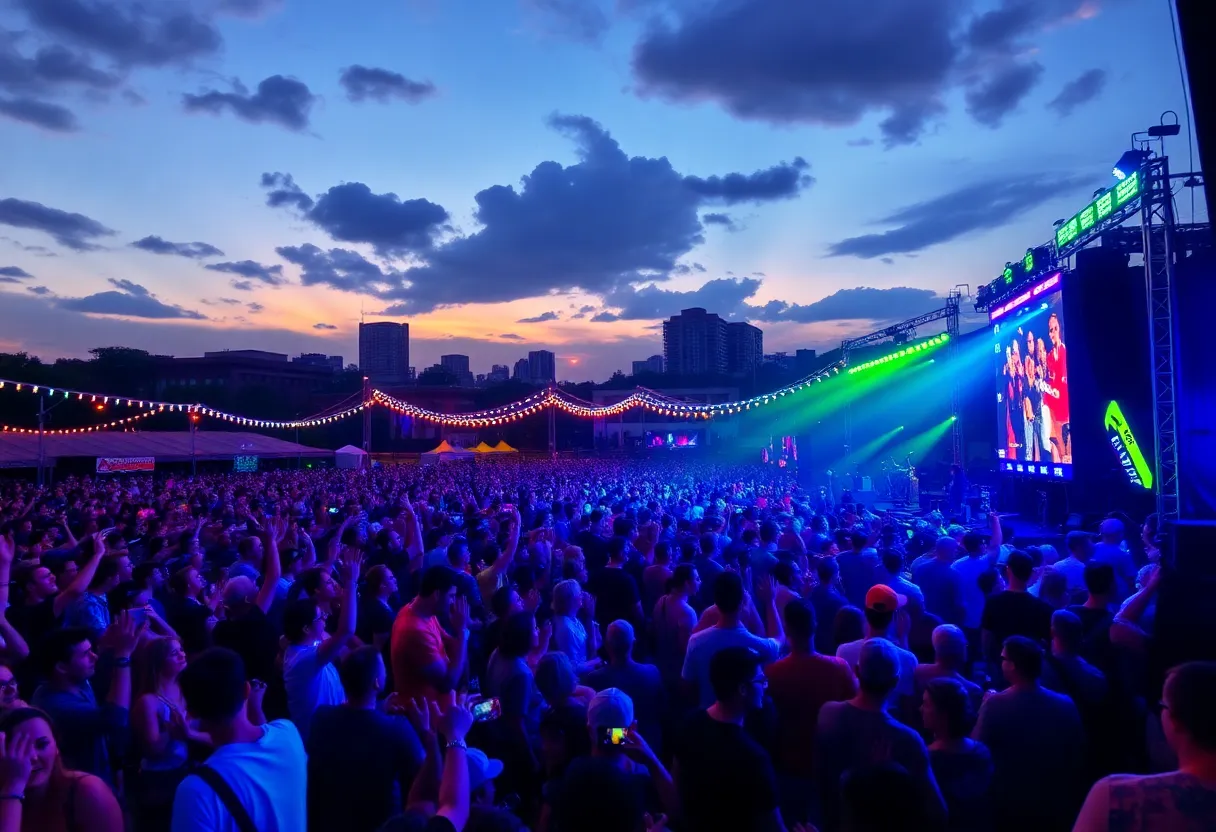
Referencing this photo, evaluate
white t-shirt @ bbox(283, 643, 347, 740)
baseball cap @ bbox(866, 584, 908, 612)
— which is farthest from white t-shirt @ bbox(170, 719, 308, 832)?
baseball cap @ bbox(866, 584, 908, 612)

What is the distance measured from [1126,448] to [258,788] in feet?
47.3

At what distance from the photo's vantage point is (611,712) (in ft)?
8.02

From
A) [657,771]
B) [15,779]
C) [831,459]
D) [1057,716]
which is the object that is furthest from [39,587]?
[831,459]

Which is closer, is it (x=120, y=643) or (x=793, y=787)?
(x=120, y=643)

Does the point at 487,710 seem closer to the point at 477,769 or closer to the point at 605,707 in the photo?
the point at 477,769

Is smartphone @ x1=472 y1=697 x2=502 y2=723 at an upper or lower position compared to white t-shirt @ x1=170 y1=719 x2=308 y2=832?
lower

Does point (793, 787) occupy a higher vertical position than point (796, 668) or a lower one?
lower

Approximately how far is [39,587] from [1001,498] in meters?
18.6

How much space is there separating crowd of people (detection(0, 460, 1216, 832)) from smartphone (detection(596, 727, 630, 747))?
0.01m

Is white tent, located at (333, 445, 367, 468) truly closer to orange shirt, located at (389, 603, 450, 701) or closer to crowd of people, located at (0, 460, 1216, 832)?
crowd of people, located at (0, 460, 1216, 832)

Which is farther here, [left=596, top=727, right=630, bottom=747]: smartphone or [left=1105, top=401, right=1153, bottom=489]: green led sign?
[left=1105, top=401, right=1153, bottom=489]: green led sign

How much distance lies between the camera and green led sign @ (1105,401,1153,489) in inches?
478

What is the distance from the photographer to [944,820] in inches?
86.6

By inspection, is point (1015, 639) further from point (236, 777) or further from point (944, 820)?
point (236, 777)
